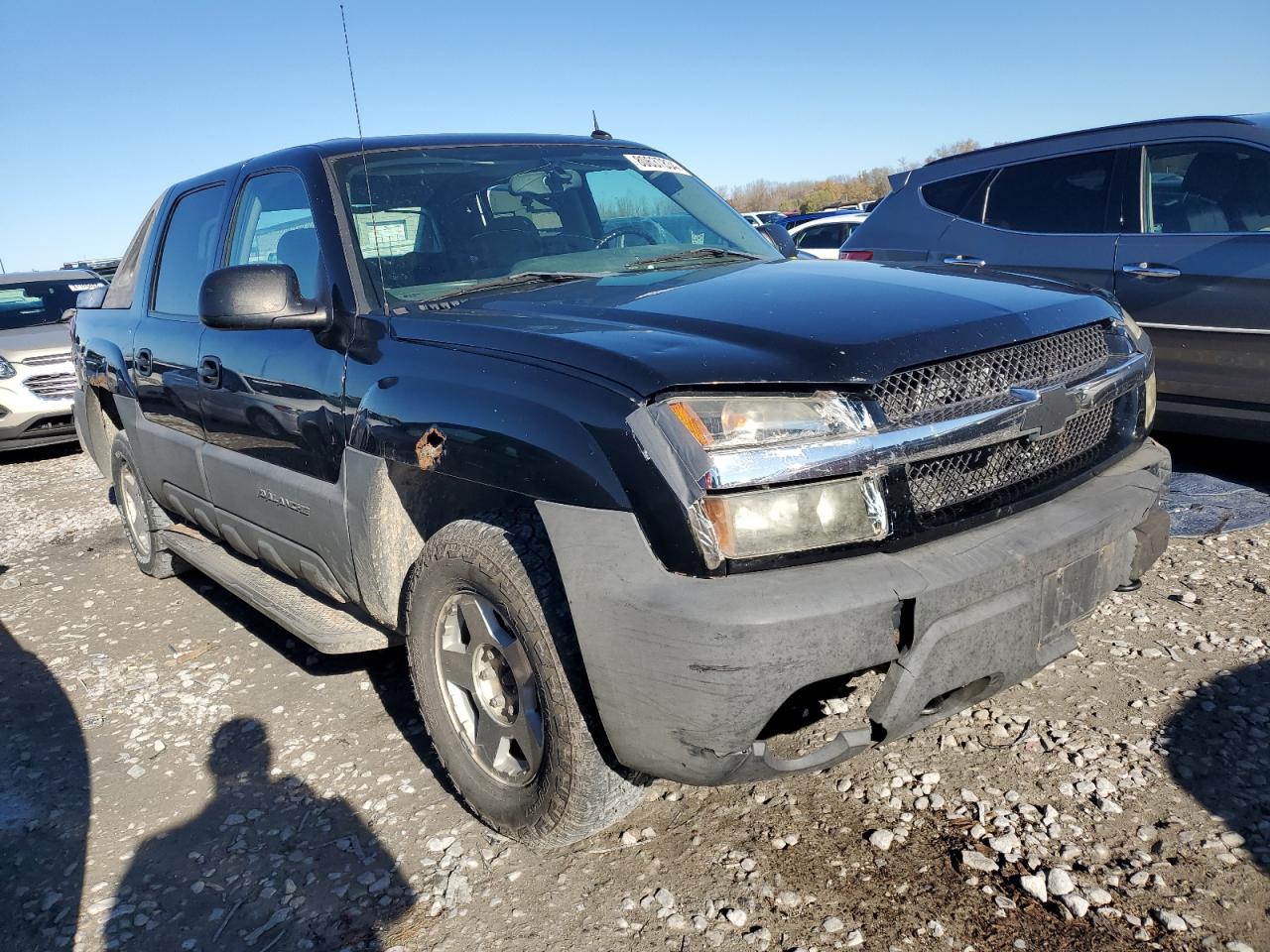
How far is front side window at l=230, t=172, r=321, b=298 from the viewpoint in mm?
3195

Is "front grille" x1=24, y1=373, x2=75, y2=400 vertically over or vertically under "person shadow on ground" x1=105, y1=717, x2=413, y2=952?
over

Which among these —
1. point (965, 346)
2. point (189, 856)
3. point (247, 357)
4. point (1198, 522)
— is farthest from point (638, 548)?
point (1198, 522)

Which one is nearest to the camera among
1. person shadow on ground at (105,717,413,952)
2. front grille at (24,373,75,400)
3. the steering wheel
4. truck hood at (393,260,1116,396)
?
truck hood at (393,260,1116,396)

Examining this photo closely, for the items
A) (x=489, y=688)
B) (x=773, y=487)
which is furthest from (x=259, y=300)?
(x=773, y=487)

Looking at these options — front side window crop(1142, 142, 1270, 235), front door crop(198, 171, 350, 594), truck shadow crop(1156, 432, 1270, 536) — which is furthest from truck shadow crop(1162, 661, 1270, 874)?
front side window crop(1142, 142, 1270, 235)

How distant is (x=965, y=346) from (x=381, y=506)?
1.61 m

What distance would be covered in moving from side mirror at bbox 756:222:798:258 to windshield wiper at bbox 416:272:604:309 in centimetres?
107

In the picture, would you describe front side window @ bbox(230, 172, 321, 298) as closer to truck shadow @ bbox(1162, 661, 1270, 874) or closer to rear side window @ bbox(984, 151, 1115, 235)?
truck shadow @ bbox(1162, 661, 1270, 874)

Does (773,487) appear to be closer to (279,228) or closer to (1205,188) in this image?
(279,228)

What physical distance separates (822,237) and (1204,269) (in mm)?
12846

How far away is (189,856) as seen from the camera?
2713 millimetres

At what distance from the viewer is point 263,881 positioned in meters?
2.57

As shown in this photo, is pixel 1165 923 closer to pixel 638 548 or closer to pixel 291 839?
pixel 638 548

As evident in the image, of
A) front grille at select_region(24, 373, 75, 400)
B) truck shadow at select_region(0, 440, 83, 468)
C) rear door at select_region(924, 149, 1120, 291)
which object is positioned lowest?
truck shadow at select_region(0, 440, 83, 468)
